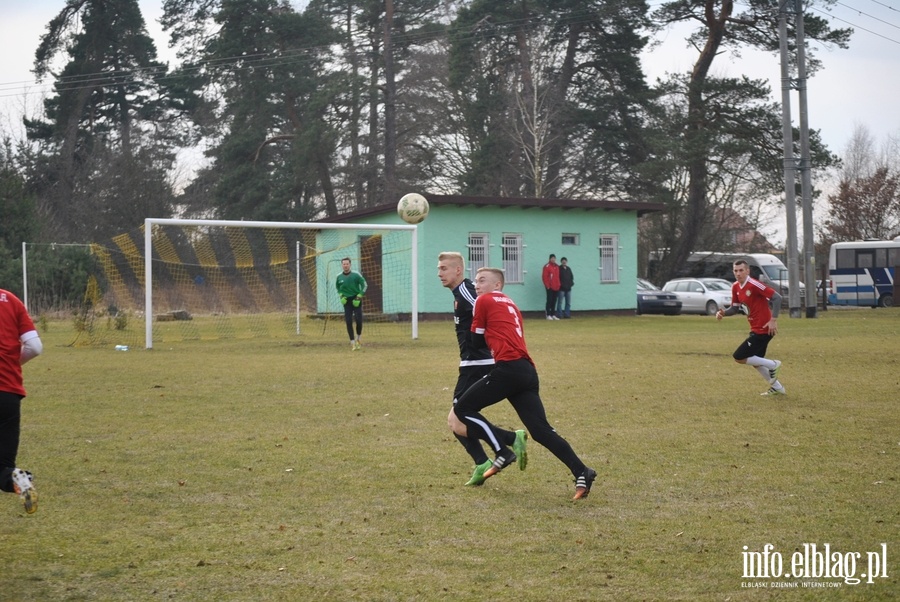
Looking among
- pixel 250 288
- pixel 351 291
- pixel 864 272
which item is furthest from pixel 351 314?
pixel 864 272

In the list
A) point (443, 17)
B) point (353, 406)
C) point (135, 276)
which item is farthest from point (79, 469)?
point (443, 17)

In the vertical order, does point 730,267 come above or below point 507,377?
above

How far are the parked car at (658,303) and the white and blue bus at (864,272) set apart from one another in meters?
10.3

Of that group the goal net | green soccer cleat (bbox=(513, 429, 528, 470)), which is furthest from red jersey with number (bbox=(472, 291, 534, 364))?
the goal net

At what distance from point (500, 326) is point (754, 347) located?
6381mm

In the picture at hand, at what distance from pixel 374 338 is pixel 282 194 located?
72.1ft

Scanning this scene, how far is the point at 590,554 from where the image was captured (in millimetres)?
5539

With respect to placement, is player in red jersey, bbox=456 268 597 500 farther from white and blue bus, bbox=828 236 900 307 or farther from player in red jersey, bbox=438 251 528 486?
white and blue bus, bbox=828 236 900 307

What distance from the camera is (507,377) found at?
7.14 m

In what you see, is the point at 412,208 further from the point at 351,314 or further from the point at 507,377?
the point at 507,377

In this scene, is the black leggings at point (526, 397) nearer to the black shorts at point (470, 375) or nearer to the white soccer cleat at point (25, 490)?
the black shorts at point (470, 375)

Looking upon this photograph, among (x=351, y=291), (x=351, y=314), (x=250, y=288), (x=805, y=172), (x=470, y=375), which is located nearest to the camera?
(x=470, y=375)

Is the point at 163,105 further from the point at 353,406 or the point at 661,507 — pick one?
the point at 661,507

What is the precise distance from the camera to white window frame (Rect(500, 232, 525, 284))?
34.8m
